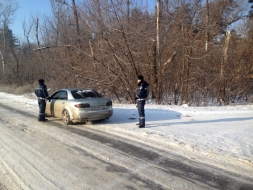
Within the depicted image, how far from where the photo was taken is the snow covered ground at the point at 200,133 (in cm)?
451

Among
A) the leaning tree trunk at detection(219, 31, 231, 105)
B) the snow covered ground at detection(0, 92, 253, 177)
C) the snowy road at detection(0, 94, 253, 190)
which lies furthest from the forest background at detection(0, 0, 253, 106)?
the snowy road at detection(0, 94, 253, 190)

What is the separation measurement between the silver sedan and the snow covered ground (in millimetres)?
454

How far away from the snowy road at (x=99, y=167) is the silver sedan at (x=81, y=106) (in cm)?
151

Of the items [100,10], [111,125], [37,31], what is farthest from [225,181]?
[37,31]

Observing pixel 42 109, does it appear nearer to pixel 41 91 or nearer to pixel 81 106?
pixel 41 91

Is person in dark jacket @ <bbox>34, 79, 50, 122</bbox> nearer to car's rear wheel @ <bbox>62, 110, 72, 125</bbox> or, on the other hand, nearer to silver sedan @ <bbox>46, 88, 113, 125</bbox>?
silver sedan @ <bbox>46, 88, 113, 125</bbox>

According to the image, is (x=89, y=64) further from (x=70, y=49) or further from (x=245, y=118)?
(x=245, y=118)

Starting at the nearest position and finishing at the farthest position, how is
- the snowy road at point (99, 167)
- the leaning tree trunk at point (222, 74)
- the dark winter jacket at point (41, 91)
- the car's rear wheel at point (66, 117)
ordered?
the snowy road at point (99, 167), the car's rear wheel at point (66, 117), the dark winter jacket at point (41, 91), the leaning tree trunk at point (222, 74)

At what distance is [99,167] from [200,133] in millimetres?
3505

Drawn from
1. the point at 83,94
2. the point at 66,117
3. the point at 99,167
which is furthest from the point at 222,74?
A: the point at 99,167

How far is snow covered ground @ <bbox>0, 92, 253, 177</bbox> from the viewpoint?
451 cm

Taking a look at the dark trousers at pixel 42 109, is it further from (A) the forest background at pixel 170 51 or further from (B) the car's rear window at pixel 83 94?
(A) the forest background at pixel 170 51

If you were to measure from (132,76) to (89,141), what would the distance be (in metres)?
9.49

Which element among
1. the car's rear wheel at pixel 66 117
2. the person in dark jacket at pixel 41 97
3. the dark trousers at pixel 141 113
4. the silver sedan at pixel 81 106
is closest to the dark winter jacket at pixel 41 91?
the person in dark jacket at pixel 41 97
